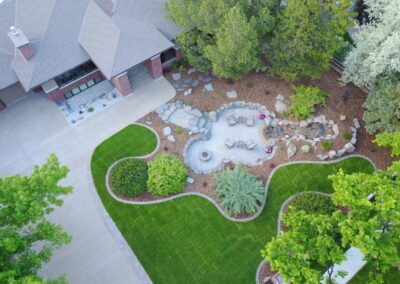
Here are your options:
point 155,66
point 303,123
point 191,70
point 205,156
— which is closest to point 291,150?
point 303,123

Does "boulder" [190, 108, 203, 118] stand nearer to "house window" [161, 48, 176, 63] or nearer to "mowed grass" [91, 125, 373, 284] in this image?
"house window" [161, 48, 176, 63]

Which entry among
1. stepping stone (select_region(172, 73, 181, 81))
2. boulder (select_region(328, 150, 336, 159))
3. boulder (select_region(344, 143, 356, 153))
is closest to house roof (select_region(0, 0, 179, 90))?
stepping stone (select_region(172, 73, 181, 81))

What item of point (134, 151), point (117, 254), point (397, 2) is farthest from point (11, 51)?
point (397, 2)

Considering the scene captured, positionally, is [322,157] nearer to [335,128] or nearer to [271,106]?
[335,128]

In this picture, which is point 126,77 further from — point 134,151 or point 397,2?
point 397,2

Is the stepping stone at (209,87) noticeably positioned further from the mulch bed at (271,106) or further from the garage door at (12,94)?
the garage door at (12,94)

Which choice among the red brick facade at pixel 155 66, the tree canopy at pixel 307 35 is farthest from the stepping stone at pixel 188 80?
the tree canopy at pixel 307 35
